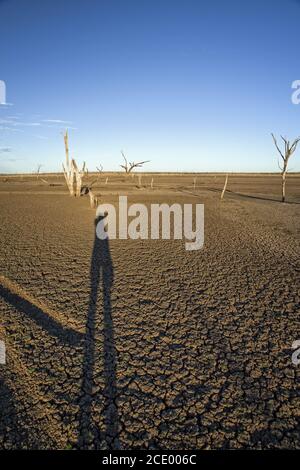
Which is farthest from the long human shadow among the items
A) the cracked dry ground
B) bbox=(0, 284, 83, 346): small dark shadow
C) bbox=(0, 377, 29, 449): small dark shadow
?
bbox=(0, 377, 29, 449): small dark shadow

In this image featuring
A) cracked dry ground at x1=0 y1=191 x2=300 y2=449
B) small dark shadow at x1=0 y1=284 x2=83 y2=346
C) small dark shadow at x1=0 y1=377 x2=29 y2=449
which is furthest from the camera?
small dark shadow at x1=0 y1=284 x2=83 y2=346

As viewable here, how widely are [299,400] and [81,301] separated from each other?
3.27m

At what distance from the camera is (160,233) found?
8555 millimetres

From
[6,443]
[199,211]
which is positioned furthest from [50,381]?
[199,211]

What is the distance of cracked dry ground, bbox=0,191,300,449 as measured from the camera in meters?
2.05

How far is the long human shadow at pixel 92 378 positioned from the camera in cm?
198

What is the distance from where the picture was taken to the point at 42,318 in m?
3.51

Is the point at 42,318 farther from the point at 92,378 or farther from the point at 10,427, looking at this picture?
the point at 10,427

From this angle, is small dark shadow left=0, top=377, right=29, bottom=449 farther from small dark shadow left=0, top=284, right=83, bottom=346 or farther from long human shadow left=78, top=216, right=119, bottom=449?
small dark shadow left=0, top=284, right=83, bottom=346

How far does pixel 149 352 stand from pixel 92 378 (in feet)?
2.49

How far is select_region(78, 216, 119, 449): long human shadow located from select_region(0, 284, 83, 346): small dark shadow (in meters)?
0.20

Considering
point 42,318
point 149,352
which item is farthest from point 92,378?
point 42,318

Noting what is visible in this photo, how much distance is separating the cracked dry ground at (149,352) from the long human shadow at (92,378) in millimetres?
11

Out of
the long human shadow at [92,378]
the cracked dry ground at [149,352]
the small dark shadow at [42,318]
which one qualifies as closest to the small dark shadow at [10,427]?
the cracked dry ground at [149,352]
